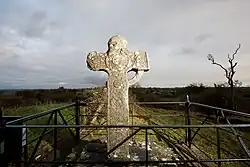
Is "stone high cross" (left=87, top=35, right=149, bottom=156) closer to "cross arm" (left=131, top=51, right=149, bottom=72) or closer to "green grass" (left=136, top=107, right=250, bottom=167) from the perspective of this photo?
"cross arm" (left=131, top=51, right=149, bottom=72)

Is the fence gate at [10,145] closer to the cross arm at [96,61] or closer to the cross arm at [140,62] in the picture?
the cross arm at [96,61]

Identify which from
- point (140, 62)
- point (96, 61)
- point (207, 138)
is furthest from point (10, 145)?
point (207, 138)

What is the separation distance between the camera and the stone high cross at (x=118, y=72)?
580cm

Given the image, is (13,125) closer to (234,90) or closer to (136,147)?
(136,147)

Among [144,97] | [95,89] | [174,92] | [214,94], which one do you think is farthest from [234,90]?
[95,89]

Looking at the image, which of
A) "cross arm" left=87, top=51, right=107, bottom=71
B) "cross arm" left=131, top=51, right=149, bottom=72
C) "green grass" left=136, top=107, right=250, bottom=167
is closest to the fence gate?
"cross arm" left=87, top=51, right=107, bottom=71

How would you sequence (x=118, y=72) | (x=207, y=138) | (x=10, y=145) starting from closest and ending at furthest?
(x=10, y=145) → (x=118, y=72) → (x=207, y=138)

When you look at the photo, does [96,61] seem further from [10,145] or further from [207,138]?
[207,138]

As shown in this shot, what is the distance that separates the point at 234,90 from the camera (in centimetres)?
2017

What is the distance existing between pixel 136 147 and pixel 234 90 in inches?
608

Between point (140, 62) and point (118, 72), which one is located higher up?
point (140, 62)

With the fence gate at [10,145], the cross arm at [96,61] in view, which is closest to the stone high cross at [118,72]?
the cross arm at [96,61]

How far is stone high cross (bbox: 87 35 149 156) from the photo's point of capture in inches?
228

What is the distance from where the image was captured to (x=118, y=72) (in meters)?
5.89
